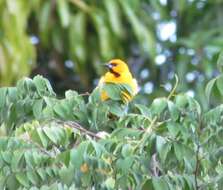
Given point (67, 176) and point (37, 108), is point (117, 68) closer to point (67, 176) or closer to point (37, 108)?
point (37, 108)

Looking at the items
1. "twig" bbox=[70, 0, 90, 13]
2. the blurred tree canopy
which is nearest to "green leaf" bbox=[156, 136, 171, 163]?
the blurred tree canopy

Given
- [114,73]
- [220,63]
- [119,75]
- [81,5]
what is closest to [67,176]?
[220,63]

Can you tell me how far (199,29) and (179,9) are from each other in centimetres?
53

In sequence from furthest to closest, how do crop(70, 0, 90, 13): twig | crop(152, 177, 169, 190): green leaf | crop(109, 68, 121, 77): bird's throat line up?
crop(70, 0, 90, 13): twig → crop(109, 68, 121, 77): bird's throat → crop(152, 177, 169, 190): green leaf

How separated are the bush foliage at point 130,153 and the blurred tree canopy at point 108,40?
4294 millimetres

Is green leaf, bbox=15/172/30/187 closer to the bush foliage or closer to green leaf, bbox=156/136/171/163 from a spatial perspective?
the bush foliage

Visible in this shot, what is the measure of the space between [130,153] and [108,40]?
552 cm

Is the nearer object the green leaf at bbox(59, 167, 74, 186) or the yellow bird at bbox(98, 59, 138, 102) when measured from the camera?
the green leaf at bbox(59, 167, 74, 186)

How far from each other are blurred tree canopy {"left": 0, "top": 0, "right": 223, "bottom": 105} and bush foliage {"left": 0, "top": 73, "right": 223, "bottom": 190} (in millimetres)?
4294

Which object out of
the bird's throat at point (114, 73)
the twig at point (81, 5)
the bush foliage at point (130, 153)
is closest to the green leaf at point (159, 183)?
the bush foliage at point (130, 153)

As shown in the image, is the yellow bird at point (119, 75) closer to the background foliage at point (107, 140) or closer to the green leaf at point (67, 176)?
the background foliage at point (107, 140)

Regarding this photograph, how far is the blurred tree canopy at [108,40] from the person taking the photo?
789 centimetres

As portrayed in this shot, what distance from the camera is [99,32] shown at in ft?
28.4

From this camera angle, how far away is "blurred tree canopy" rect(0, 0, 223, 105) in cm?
789
